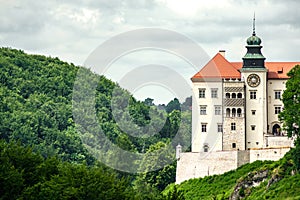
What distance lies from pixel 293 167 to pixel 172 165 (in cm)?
3488

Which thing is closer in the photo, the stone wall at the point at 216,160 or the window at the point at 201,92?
the stone wall at the point at 216,160

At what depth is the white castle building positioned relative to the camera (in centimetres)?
9550

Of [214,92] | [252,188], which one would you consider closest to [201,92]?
[214,92]

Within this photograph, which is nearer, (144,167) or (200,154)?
(200,154)

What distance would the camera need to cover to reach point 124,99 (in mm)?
164500

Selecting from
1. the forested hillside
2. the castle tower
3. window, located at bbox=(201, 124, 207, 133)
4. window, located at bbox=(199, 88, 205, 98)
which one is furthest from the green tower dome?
the forested hillside

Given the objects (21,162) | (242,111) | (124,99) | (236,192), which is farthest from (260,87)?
(124,99)

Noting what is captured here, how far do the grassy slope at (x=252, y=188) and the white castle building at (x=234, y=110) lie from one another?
1.07 meters

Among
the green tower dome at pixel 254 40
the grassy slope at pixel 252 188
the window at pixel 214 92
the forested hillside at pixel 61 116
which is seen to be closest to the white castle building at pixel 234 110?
the window at pixel 214 92

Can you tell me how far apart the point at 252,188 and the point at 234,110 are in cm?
797

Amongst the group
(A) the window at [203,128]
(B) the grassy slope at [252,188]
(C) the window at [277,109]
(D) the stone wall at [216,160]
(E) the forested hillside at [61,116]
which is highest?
(E) the forested hillside at [61,116]

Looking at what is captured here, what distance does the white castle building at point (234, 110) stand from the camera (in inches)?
3760

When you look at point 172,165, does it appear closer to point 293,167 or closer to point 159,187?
point 159,187

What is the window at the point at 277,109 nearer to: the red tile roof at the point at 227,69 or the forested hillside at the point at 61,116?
the red tile roof at the point at 227,69
